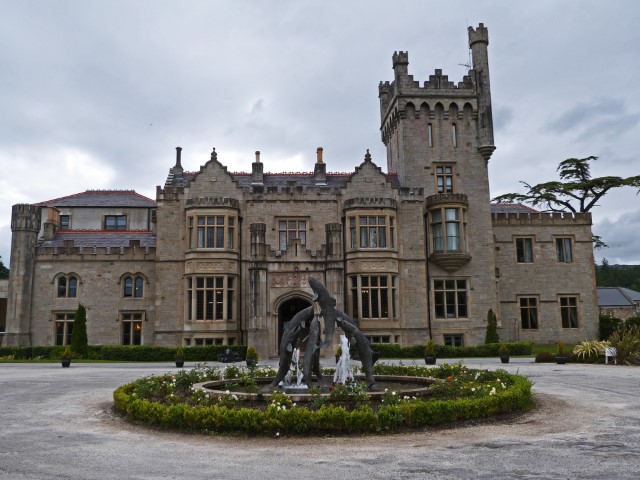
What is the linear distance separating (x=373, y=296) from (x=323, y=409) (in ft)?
83.3

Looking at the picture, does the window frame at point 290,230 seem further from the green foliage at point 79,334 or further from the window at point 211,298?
the green foliage at point 79,334

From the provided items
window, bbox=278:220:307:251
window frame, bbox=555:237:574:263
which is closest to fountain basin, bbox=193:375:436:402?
window, bbox=278:220:307:251

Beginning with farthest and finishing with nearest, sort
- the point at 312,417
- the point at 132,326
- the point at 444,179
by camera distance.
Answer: the point at 444,179 < the point at 132,326 < the point at 312,417

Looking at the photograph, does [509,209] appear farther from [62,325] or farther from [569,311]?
[62,325]

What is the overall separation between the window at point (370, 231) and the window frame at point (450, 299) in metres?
4.56

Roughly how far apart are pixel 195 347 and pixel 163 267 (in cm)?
666

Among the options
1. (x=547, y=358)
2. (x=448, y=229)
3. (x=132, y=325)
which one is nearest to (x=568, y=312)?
(x=448, y=229)

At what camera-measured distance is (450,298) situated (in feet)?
124

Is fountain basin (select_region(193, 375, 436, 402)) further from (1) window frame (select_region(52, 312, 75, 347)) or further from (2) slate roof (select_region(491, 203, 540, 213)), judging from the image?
(2) slate roof (select_region(491, 203, 540, 213))

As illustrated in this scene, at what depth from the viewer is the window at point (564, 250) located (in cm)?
4116

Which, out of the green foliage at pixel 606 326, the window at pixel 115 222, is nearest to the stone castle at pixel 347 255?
the green foliage at pixel 606 326

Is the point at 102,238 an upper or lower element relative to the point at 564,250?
upper

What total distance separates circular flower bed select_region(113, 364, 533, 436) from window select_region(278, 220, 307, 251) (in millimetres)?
22736

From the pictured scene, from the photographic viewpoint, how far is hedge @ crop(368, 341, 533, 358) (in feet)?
106
